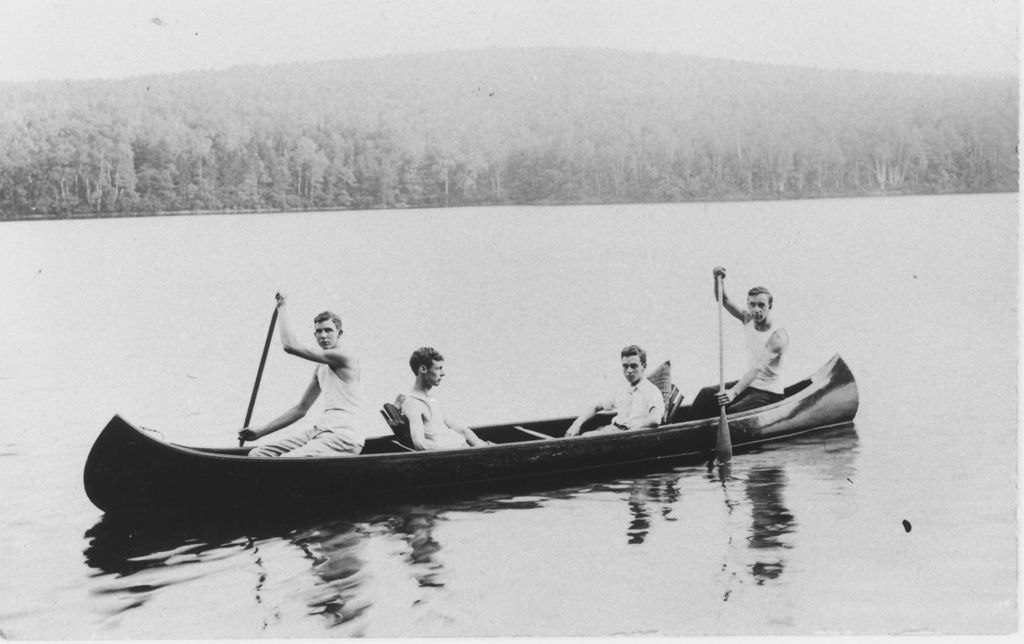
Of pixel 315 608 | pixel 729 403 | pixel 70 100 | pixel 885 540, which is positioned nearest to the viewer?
pixel 315 608

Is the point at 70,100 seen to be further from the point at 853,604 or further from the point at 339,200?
the point at 853,604

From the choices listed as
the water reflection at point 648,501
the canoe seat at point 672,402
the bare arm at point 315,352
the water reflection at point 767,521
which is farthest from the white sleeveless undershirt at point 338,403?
the canoe seat at point 672,402

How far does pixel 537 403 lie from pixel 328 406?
5824 mm

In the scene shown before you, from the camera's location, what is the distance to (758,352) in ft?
35.7

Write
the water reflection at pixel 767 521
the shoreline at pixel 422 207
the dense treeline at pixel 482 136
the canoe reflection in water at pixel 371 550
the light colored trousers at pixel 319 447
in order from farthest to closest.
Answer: the shoreline at pixel 422 207 → the dense treeline at pixel 482 136 → the light colored trousers at pixel 319 447 → the water reflection at pixel 767 521 → the canoe reflection in water at pixel 371 550

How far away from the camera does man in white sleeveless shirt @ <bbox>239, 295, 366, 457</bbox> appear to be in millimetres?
8406

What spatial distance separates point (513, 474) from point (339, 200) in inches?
649

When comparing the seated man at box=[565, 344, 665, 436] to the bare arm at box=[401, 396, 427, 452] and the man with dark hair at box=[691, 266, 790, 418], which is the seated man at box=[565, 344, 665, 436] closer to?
the man with dark hair at box=[691, 266, 790, 418]

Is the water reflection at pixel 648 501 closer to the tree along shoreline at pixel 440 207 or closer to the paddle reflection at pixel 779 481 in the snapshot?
the paddle reflection at pixel 779 481

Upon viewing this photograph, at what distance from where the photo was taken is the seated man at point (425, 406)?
860cm

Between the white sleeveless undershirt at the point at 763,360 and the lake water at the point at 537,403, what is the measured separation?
24.8 inches

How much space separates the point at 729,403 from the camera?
430 inches

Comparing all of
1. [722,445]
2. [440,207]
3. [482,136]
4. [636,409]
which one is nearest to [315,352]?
[636,409]

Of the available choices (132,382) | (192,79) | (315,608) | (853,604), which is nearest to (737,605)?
(853,604)
